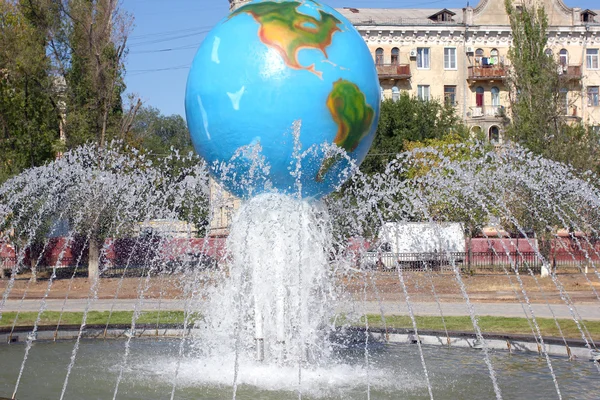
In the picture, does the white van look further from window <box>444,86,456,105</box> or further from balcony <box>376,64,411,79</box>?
window <box>444,86,456,105</box>

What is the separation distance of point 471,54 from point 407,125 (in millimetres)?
10085

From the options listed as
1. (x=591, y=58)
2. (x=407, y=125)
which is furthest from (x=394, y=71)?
(x=591, y=58)

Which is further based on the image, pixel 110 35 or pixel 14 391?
pixel 110 35

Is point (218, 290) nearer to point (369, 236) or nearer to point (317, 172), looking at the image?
point (317, 172)

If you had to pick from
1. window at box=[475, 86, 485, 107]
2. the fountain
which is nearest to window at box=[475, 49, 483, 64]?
window at box=[475, 86, 485, 107]

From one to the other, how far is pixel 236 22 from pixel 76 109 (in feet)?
82.3

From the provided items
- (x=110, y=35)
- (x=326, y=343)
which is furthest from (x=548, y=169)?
(x=326, y=343)

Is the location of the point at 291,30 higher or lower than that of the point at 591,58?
lower

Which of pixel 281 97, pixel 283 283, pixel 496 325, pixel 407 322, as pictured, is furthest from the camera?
pixel 407 322

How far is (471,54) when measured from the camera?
53000 mm

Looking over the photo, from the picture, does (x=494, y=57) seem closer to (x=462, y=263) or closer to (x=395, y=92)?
(x=395, y=92)

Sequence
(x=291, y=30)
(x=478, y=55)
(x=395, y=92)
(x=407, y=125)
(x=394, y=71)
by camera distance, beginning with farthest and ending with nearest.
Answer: (x=478, y=55), (x=395, y=92), (x=394, y=71), (x=407, y=125), (x=291, y=30)

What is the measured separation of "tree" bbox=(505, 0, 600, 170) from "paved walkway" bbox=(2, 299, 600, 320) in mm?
15288

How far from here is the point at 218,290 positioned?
1067 centimetres
